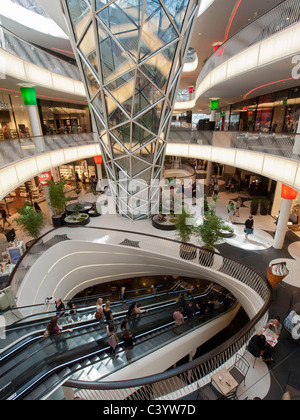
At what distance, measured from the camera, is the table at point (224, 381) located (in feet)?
18.9

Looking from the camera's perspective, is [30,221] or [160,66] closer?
[160,66]

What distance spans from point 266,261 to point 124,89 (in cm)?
1174

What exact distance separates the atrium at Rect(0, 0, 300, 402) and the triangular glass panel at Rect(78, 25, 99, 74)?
7 centimetres

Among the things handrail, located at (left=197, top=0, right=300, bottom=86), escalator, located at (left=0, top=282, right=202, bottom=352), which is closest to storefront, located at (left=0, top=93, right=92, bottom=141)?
escalator, located at (left=0, top=282, right=202, bottom=352)

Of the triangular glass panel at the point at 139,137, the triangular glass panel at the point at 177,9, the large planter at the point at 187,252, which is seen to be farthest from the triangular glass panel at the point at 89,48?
the large planter at the point at 187,252

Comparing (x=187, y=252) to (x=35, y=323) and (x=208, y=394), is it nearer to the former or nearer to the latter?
(x=208, y=394)

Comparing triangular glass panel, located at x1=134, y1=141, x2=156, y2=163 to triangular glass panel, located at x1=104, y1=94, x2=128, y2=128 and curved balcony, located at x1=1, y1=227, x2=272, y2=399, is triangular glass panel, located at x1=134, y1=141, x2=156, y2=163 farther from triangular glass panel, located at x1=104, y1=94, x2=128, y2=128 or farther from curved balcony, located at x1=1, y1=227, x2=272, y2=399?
curved balcony, located at x1=1, y1=227, x2=272, y2=399

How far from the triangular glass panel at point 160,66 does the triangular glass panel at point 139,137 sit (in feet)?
8.95

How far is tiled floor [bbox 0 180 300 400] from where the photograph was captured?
6370 mm

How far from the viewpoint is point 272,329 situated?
7574 mm

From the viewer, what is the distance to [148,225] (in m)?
17.8

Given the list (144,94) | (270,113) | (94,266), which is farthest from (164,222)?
(270,113)
